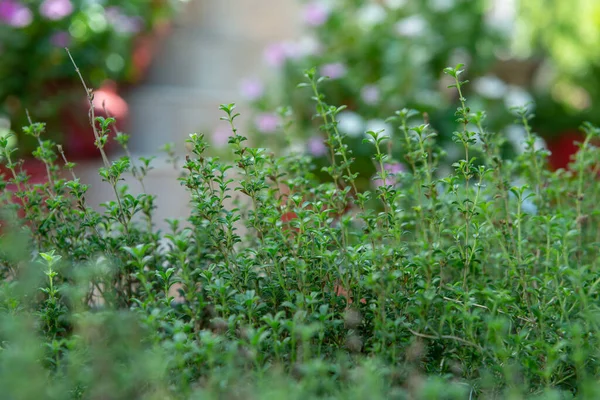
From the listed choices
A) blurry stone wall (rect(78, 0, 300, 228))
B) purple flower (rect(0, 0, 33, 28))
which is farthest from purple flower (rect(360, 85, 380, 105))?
purple flower (rect(0, 0, 33, 28))

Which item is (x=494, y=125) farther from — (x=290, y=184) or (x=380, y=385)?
(x=380, y=385)

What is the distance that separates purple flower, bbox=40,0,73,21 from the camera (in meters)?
3.69

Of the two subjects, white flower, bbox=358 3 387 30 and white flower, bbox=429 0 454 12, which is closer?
white flower, bbox=358 3 387 30

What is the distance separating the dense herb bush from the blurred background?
2.00 m

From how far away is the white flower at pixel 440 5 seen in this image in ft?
15.9

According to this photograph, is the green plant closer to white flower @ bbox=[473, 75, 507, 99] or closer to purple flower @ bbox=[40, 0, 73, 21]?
purple flower @ bbox=[40, 0, 73, 21]

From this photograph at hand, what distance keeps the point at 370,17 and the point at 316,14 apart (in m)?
0.34

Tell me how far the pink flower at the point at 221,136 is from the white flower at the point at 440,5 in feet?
5.57

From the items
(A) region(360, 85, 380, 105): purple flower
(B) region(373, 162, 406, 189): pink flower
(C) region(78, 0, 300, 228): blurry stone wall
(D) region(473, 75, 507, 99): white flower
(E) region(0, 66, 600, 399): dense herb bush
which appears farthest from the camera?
(D) region(473, 75, 507, 99): white flower

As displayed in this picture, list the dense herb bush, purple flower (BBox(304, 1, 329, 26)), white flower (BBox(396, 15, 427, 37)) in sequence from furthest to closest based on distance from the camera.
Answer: purple flower (BBox(304, 1, 329, 26)) < white flower (BBox(396, 15, 427, 37)) < the dense herb bush

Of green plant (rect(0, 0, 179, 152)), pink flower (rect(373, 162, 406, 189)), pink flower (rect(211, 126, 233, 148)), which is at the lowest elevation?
pink flower (rect(373, 162, 406, 189))

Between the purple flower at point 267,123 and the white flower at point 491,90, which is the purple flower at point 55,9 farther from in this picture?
the white flower at point 491,90

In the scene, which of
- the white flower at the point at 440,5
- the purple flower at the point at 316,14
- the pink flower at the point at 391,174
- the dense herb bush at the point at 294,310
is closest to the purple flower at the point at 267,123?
the pink flower at the point at 391,174

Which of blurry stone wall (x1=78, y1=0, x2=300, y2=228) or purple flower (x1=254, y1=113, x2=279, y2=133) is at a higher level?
blurry stone wall (x1=78, y1=0, x2=300, y2=228)
